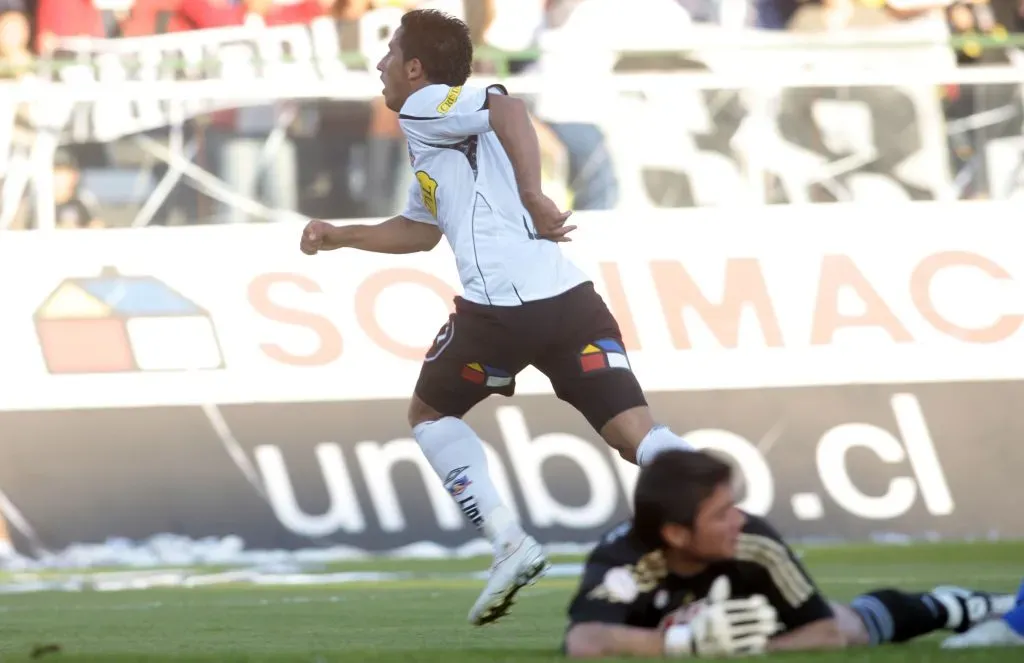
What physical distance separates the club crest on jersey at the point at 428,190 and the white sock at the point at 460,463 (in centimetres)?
70

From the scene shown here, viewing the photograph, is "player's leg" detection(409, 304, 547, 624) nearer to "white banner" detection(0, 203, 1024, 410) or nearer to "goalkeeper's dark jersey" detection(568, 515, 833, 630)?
"goalkeeper's dark jersey" detection(568, 515, 833, 630)

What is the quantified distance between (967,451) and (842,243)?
1543 mm

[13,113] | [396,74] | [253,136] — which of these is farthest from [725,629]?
[13,113]

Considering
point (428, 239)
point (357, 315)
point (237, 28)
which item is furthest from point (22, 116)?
point (428, 239)

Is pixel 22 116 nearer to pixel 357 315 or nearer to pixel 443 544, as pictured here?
pixel 357 315

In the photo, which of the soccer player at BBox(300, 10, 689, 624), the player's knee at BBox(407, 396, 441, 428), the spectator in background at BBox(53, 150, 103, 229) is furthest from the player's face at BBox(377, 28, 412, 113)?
the spectator in background at BBox(53, 150, 103, 229)

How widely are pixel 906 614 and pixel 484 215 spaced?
199 cm

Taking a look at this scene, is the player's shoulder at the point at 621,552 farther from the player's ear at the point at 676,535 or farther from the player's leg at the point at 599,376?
the player's leg at the point at 599,376

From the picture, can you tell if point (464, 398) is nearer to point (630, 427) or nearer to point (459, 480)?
point (459, 480)

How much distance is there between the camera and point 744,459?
11234 mm

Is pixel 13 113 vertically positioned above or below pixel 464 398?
below

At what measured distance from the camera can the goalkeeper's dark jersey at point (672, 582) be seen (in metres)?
4.07

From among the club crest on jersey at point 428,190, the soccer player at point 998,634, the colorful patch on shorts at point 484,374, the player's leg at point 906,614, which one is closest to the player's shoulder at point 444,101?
the club crest on jersey at point 428,190

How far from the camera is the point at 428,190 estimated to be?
5.79 m
